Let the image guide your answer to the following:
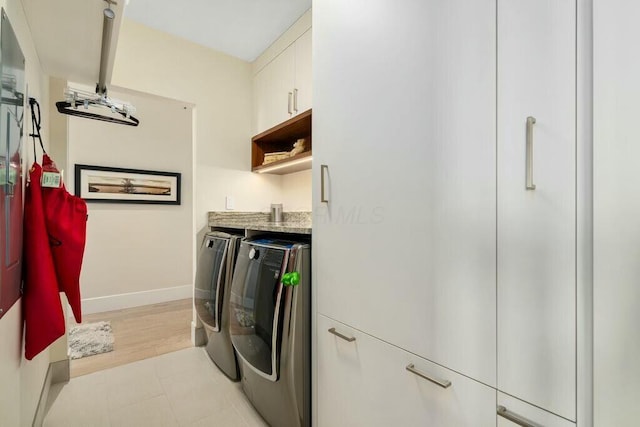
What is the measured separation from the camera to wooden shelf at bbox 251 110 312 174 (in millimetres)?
2121

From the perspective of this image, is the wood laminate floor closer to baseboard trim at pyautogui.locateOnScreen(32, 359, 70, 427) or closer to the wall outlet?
baseboard trim at pyautogui.locateOnScreen(32, 359, 70, 427)

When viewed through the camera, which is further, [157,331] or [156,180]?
[156,180]

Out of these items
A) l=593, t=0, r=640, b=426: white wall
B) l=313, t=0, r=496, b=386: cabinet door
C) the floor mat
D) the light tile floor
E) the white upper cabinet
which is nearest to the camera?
l=593, t=0, r=640, b=426: white wall

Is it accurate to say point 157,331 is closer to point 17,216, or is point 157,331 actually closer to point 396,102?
point 17,216

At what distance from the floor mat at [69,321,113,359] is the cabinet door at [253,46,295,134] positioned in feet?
7.63

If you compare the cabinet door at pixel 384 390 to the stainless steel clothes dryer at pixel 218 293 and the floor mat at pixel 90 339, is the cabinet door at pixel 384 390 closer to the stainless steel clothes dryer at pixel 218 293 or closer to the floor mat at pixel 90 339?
the stainless steel clothes dryer at pixel 218 293

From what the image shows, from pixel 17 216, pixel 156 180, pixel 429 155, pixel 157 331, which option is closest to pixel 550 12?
pixel 429 155

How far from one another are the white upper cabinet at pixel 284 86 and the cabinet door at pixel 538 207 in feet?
5.06

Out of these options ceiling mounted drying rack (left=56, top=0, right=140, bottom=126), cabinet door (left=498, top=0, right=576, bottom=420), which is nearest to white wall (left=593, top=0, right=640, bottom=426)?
cabinet door (left=498, top=0, right=576, bottom=420)

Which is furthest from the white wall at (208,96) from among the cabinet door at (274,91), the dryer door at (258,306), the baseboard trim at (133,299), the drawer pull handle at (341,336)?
the baseboard trim at (133,299)

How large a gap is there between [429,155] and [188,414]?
1.89 meters

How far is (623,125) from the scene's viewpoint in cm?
57

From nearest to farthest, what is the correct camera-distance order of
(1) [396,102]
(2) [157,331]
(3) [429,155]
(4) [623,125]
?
(4) [623,125] → (3) [429,155] → (1) [396,102] → (2) [157,331]

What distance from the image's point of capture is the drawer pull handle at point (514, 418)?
691 mm
